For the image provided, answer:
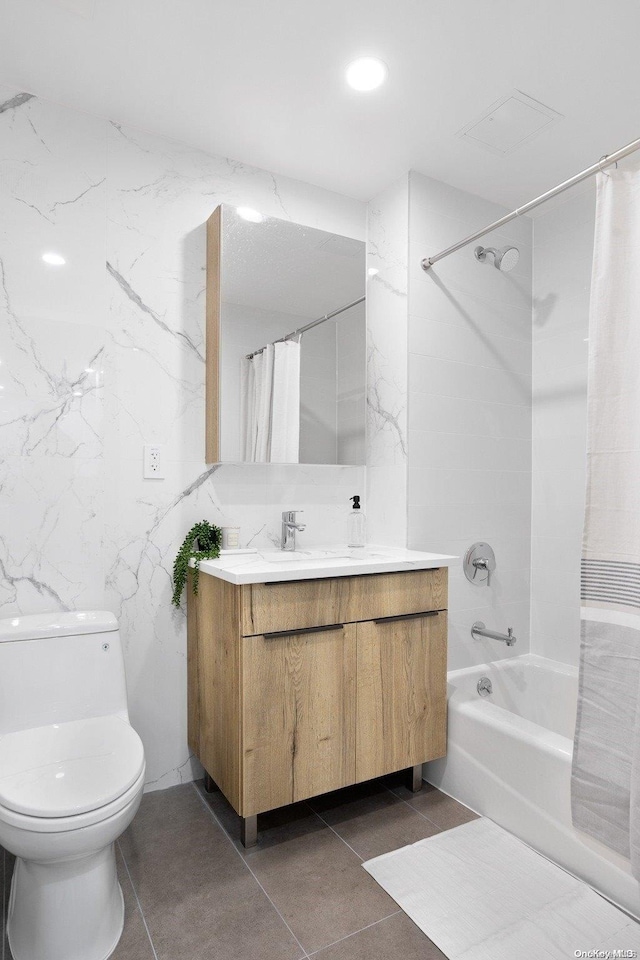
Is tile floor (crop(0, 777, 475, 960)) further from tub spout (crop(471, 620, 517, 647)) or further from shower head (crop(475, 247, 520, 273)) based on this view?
shower head (crop(475, 247, 520, 273))

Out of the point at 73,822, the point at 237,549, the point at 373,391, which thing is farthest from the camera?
the point at 373,391

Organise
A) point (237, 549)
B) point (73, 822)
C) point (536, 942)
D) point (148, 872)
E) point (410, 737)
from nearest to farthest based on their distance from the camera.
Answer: point (73, 822) → point (536, 942) → point (148, 872) → point (410, 737) → point (237, 549)

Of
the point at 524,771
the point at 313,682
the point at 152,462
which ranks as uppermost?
the point at 152,462

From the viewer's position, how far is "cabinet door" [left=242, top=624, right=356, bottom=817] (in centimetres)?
171

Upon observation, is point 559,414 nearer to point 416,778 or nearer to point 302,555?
point 302,555

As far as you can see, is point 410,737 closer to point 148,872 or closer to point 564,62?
point 148,872

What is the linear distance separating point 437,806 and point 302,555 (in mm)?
1007

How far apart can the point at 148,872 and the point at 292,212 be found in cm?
244

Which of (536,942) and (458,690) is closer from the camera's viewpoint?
(536,942)

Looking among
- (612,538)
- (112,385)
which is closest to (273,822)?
(612,538)

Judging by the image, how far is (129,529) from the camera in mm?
2084

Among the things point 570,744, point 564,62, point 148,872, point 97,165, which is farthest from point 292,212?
point 148,872

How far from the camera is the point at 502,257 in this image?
7.75 ft

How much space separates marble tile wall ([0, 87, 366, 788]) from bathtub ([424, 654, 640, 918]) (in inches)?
39.1
